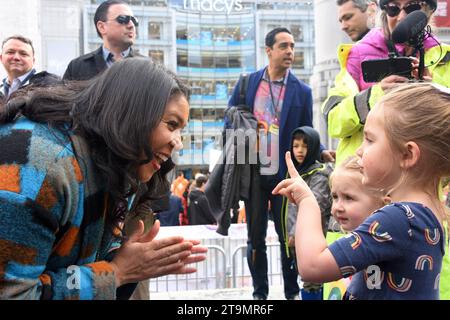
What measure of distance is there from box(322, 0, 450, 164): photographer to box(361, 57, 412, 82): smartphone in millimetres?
38

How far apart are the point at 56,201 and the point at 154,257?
42cm

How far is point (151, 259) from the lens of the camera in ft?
6.70

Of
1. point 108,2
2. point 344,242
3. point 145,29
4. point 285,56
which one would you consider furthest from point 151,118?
point 145,29

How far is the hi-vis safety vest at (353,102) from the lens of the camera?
3.02 m

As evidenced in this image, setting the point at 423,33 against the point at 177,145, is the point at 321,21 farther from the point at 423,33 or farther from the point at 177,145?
the point at 177,145

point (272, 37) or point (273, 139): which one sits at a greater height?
point (272, 37)

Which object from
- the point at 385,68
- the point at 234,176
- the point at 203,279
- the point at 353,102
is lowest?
the point at 203,279

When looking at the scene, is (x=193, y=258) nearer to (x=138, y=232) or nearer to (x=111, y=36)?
(x=138, y=232)

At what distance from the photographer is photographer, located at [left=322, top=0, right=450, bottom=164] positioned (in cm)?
301

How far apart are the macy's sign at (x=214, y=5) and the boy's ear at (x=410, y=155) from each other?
144ft

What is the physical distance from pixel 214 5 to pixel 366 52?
43.5 metres

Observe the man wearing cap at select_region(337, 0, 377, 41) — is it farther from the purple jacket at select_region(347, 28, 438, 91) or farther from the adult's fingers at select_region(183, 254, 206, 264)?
the adult's fingers at select_region(183, 254, 206, 264)

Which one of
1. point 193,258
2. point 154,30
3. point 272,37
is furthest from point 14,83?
point 154,30

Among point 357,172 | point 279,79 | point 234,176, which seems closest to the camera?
point 357,172
